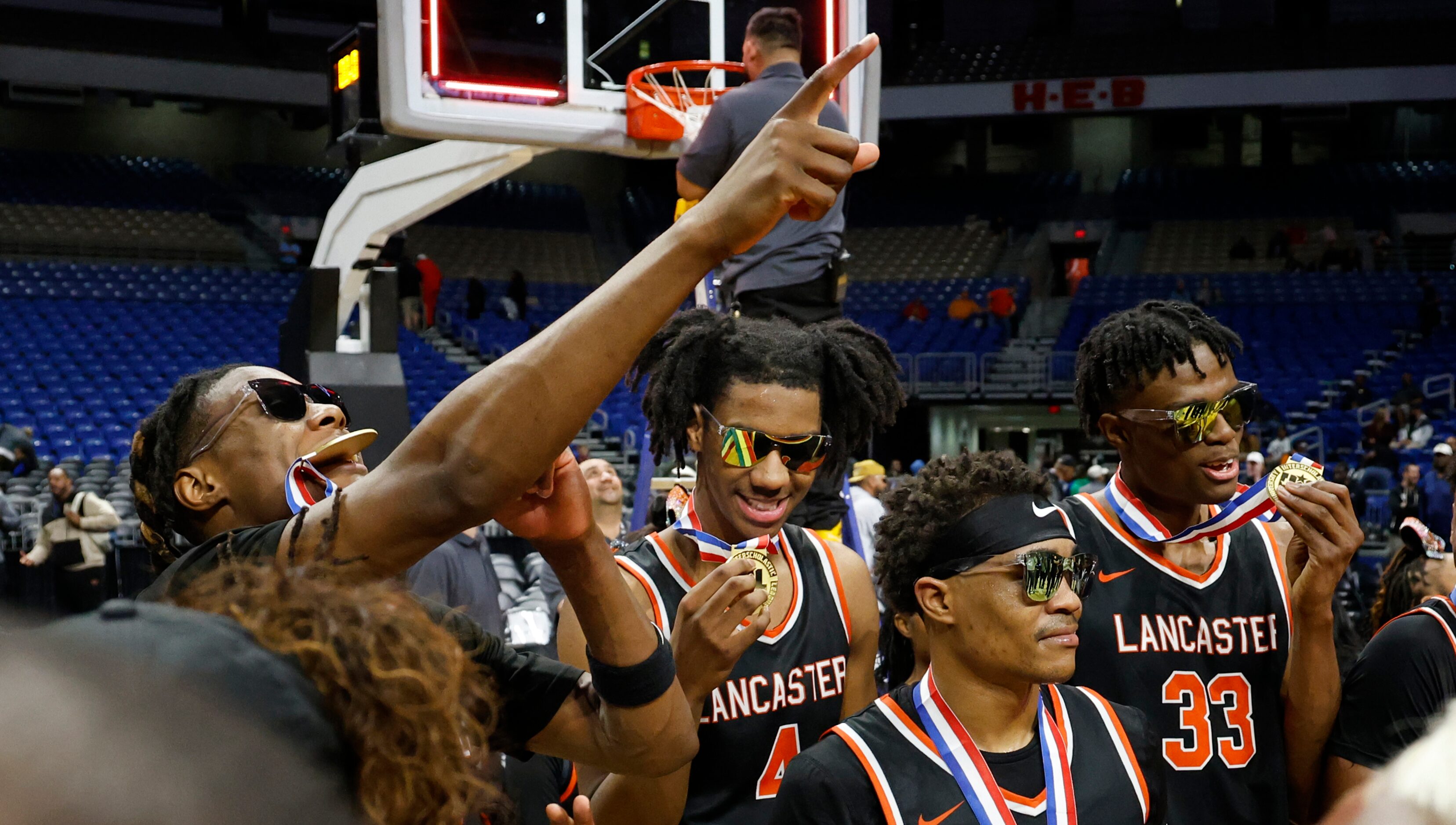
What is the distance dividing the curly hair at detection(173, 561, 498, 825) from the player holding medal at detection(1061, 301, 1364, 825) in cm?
205

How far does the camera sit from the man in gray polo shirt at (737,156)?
411 cm

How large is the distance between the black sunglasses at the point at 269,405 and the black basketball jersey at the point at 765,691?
84cm

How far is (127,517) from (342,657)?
11.9 m

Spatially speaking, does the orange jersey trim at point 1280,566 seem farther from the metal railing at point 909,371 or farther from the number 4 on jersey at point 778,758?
the metal railing at point 909,371

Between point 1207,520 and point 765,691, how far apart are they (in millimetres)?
1083

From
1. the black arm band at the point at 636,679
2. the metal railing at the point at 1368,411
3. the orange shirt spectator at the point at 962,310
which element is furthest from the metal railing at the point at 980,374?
the black arm band at the point at 636,679

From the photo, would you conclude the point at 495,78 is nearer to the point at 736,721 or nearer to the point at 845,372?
the point at 845,372

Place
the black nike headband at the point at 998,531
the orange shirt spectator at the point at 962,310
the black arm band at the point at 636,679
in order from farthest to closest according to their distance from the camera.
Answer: the orange shirt spectator at the point at 962,310 → the black nike headband at the point at 998,531 → the black arm band at the point at 636,679

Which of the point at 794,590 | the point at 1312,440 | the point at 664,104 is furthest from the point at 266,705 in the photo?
the point at 1312,440

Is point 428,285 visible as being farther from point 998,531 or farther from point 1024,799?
point 1024,799

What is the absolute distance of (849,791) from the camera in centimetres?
222

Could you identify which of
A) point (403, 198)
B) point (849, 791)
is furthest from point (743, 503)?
point (403, 198)

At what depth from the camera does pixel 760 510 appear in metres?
2.85

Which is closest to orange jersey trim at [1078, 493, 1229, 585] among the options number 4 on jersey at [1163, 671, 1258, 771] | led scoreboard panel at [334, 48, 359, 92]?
number 4 on jersey at [1163, 671, 1258, 771]
